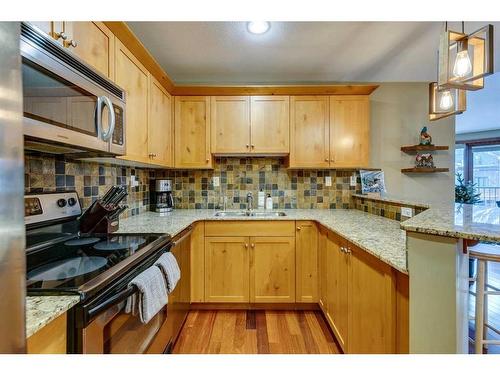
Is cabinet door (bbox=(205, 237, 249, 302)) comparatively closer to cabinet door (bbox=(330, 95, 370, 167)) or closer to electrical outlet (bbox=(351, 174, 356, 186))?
cabinet door (bbox=(330, 95, 370, 167))

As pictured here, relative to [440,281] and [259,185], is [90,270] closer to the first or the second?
[440,281]

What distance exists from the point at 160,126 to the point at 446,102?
2.23m

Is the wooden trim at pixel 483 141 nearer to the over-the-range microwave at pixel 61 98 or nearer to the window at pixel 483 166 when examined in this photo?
the window at pixel 483 166

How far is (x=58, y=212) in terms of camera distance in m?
1.34

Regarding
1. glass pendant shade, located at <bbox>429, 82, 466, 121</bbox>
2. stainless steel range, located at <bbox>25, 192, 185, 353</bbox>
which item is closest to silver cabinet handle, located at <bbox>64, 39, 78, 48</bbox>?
stainless steel range, located at <bbox>25, 192, 185, 353</bbox>

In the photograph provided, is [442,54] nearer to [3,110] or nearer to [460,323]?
[460,323]

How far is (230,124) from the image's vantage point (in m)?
2.51

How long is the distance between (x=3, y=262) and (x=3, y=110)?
29cm

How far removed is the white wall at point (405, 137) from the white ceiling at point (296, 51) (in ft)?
0.62

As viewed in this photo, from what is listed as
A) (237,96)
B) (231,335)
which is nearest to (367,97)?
(237,96)

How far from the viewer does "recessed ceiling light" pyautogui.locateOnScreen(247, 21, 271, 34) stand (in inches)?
71.8

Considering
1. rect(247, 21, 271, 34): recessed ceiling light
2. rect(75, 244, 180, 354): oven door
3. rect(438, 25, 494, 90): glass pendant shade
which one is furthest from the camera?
rect(247, 21, 271, 34): recessed ceiling light

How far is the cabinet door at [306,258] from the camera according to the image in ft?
7.32

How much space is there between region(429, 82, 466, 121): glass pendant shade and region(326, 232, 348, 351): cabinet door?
3.69 feet
